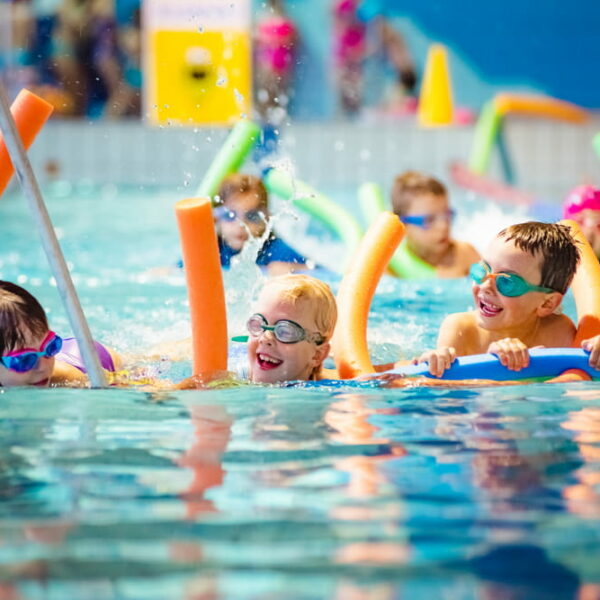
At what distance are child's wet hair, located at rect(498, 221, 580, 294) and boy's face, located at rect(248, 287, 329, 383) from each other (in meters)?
0.76

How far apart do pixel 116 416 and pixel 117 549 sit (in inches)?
43.7

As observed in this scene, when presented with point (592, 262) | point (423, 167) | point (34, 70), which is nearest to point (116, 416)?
point (592, 262)

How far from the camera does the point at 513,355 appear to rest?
13.1 ft

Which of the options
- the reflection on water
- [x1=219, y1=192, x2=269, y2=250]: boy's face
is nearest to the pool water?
the reflection on water

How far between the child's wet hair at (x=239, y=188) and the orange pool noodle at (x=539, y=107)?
24.1 feet

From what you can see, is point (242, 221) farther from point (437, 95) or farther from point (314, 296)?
point (437, 95)

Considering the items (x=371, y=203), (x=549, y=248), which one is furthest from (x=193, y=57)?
(x=549, y=248)

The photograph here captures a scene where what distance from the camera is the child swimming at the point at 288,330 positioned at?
4031 mm

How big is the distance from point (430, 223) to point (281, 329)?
9.67 ft

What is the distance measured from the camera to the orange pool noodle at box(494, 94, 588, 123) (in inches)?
521

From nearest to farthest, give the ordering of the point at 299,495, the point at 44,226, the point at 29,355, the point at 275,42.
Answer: the point at 299,495
the point at 44,226
the point at 29,355
the point at 275,42

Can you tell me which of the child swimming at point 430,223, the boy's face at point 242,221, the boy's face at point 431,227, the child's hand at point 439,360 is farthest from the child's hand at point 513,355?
the boy's face at point 431,227

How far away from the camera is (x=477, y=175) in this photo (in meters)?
12.4

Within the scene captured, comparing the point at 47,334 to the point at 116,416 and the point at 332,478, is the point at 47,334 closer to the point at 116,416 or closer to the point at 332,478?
the point at 116,416
